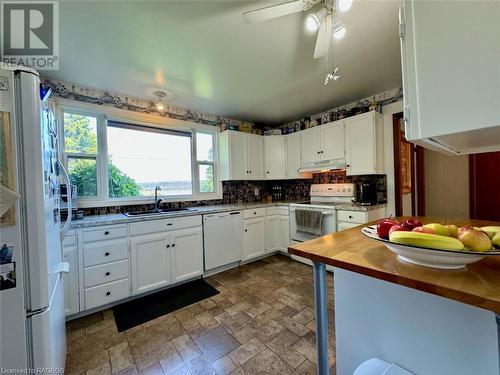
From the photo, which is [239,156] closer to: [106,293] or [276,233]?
[276,233]

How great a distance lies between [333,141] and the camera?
3.08 metres

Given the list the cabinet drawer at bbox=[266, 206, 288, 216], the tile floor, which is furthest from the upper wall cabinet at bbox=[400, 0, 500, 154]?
the cabinet drawer at bbox=[266, 206, 288, 216]

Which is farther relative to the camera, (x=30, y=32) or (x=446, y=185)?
(x=446, y=185)

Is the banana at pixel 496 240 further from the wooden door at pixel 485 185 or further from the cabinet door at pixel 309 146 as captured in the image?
the wooden door at pixel 485 185

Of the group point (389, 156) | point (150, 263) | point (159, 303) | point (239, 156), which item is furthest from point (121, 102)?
point (389, 156)

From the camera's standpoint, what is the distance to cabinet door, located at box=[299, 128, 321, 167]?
10.8 ft

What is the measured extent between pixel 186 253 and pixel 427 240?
242cm

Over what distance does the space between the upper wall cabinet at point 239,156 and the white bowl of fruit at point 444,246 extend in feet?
9.35

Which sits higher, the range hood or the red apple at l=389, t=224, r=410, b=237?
the range hood

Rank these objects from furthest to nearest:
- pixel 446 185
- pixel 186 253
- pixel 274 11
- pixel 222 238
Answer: pixel 446 185 → pixel 222 238 → pixel 186 253 → pixel 274 11

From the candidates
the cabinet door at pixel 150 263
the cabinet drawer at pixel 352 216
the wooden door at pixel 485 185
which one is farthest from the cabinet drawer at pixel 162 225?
the wooden door at pixel 485 185

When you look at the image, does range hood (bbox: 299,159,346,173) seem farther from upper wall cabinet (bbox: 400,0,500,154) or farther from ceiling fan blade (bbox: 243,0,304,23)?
upper wall cabinet (bbox: 400,0,500,154)

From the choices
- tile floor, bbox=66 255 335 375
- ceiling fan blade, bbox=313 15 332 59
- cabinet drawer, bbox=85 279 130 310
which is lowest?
tile floor, bbox=66 255 335 375

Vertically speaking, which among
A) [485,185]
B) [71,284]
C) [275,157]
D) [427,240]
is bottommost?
[71,284]
